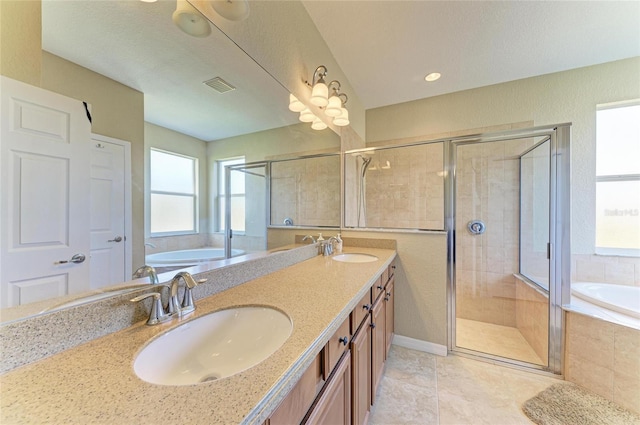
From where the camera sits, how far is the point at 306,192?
182cm

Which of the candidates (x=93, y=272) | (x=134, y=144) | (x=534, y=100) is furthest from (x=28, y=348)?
(x=534, y=100)

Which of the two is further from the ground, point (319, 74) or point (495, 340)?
point (319, 74)

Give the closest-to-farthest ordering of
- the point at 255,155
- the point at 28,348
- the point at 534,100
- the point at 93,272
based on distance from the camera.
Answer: the point at 28,348 → the point at 93,272 → the point at 255,155 → the point at 534,100

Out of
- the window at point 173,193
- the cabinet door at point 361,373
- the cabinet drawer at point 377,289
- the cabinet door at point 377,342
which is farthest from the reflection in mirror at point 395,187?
the window at point 173,193

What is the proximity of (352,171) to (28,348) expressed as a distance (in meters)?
2.36

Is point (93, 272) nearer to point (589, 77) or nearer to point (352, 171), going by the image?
point (352, 171)

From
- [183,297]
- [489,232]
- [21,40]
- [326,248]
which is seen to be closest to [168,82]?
[21,40]

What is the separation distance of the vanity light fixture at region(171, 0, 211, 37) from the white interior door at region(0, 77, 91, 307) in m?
0.52

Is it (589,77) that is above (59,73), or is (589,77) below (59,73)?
above

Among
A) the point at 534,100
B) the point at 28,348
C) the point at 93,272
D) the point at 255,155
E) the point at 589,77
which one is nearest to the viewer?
the point at 28,348

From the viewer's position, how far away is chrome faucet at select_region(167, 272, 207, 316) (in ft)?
2.35

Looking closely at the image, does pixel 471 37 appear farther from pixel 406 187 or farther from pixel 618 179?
pixel 618 179

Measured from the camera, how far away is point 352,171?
251 centimetres

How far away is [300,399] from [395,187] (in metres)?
2.49
